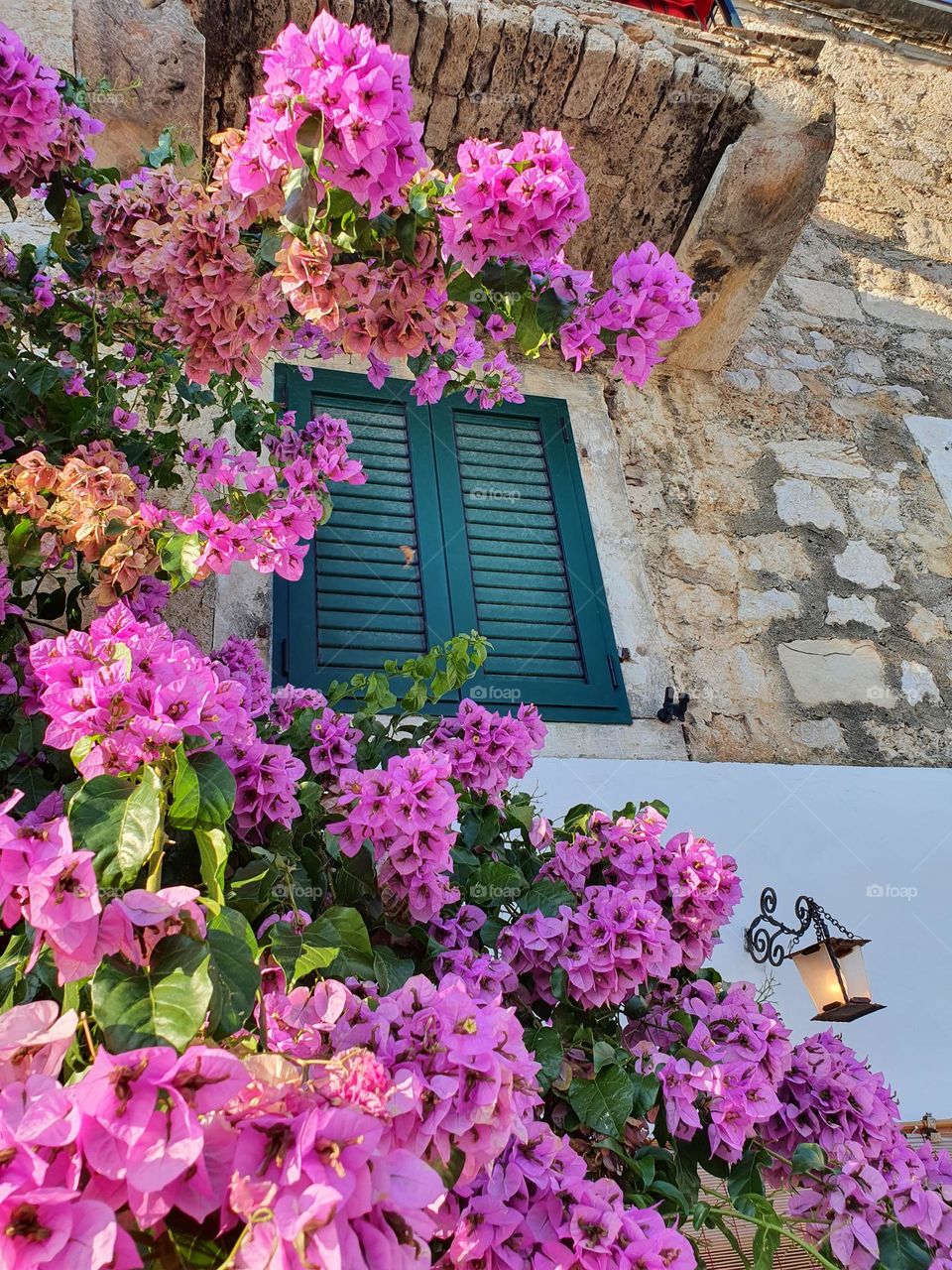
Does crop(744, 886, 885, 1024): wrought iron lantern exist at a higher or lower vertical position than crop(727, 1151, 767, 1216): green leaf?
higher

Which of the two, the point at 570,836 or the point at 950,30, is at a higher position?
the point at 950,30

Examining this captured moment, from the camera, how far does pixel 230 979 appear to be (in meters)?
0.88

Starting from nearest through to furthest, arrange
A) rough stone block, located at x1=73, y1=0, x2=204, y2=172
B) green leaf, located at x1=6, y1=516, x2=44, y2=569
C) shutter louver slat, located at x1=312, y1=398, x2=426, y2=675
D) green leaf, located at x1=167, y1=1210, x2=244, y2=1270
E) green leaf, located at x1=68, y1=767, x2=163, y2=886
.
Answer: green leaf, located at x1=167, y1=1210, x2=244, y2=1270
green leaf, located at x1=68, y1=767, x2=163, y2=886
green leaf, located at x1=6, y1=516, x2=44, y2=569
rough stone block, located at x1=73, y1=0, x2=204, y2=172
shutter louver slat, located at x1=312, y1=398, x2=426, y2=675

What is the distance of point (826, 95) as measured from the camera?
143 inches

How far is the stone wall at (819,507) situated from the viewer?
12.0 ft

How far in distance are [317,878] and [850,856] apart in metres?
2.18

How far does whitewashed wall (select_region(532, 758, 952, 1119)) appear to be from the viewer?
9.35ft

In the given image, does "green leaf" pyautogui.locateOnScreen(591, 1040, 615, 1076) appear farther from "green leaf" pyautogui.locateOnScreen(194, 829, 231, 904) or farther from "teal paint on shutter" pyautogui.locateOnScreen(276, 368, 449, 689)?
"teal paint on shutter" pyautogui.locateOnScreen(276, 368, 449, 689)

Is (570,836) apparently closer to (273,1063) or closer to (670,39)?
(273,1063)

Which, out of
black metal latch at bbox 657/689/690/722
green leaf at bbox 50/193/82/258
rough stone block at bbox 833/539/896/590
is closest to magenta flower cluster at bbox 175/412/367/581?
green leaf at bbox 50/193/82/258

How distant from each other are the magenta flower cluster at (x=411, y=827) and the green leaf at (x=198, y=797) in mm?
487

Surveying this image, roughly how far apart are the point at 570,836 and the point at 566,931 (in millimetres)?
344

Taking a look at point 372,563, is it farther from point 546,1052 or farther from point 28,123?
point 546,1052

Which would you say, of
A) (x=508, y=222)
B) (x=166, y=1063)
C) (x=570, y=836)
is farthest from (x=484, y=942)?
(x=508, y=222)
